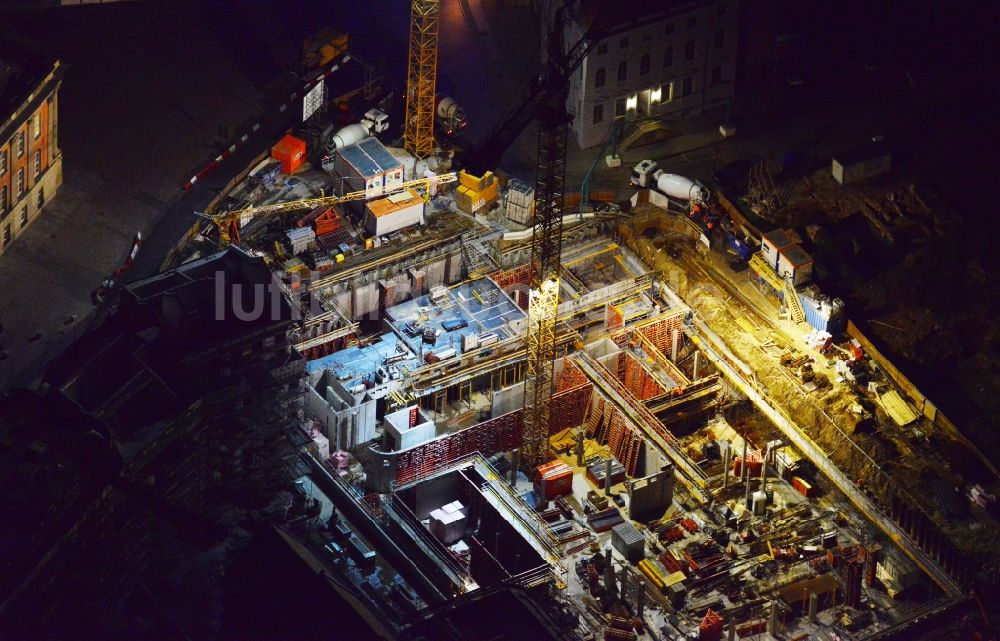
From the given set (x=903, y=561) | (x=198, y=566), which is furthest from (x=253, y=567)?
(x=903, y=561)

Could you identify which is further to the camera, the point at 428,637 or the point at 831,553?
the point at 831,553

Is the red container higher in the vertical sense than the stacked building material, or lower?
lower

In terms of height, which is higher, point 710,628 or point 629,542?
point 629,542

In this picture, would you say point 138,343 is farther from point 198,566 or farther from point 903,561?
point 903,561

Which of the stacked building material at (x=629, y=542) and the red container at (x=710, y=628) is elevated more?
the stacked building material at (x=629, y=542)

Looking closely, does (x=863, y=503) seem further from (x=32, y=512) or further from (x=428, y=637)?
(x=32, y=512)

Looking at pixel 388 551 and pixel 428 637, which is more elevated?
pixel 388 551

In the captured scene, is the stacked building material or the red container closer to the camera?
the red container

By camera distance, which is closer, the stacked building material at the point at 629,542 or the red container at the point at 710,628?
the red container at the point at 710,628

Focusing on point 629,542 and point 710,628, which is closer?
point 710,628

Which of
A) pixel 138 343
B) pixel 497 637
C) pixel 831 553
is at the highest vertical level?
pixel 138 343
